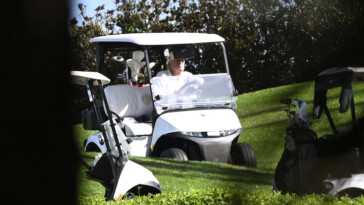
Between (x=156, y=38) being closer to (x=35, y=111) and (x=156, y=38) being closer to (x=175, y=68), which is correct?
(x=175, y=68)

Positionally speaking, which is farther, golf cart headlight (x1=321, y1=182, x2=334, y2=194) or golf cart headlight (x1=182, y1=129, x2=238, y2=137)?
golf cart headlight (x1=182, y1=129, x2=238, y2=137)

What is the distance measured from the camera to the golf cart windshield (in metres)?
8.02

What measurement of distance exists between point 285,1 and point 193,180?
5.07 metres

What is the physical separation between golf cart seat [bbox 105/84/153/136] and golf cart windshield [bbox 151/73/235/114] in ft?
1.18

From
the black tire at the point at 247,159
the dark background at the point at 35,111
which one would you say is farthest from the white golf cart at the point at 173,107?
the dark background at the point at 35,111

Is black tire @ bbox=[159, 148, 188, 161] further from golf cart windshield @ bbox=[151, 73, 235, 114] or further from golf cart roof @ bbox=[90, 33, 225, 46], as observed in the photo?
golf cart roof @ bbox=[90, 33, 225, 46]

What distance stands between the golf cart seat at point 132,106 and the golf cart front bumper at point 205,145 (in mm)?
532

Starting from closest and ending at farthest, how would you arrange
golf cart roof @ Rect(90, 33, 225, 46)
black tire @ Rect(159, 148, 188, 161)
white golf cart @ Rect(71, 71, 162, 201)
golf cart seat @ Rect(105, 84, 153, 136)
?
white golf cart @ Rect(71, 71, 162, 201) < black tire @ Rect(159, 148, 188, 161) < golf cart roof @ Rect(90, 33, 225, 46) < golf cart seat @ Rect(105, 84, 153, 136)

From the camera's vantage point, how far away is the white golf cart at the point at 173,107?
7449 millimetres

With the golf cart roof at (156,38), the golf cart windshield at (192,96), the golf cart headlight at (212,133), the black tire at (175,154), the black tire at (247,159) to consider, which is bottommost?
the black tire at (175,154)

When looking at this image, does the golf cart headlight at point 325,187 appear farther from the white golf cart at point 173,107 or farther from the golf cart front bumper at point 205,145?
the golf cart front bumper at point 205,145

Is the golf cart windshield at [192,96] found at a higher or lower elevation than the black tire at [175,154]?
higher

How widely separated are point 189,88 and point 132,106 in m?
0.90

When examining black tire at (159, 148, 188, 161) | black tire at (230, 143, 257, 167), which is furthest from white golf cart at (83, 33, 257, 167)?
black tire at (230, 143, 257, 167)
